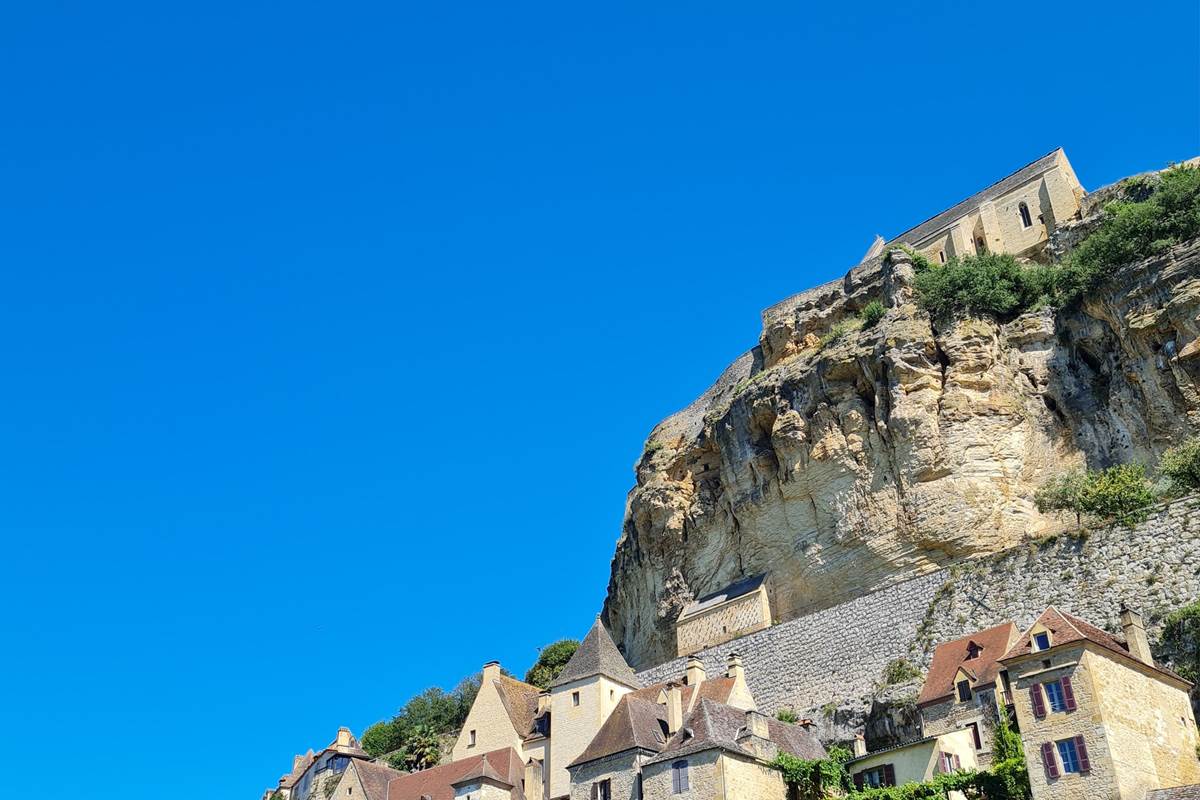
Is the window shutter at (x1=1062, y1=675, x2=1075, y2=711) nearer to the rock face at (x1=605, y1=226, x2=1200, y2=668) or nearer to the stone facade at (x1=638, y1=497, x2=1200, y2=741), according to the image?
the stone facade at (x1=638, y1=497, x2=1200, y2=741)

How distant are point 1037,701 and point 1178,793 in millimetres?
3272

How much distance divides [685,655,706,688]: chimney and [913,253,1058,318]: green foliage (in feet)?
50.5

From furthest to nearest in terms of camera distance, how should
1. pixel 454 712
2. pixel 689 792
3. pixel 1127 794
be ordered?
pixel 454 712 < pixel 689 792 < pixel 1127 794

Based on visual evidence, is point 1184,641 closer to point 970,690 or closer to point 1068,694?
point 1068,694

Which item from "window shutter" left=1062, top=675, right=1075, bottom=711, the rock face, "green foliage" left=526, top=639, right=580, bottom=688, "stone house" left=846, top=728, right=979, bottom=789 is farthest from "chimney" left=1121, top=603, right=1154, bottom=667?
"green foliage" left=526, top=639, right=580, bottom=688

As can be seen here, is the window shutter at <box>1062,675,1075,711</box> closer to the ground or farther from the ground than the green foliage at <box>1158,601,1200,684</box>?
closer to the ground

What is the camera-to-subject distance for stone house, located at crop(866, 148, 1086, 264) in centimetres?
5034

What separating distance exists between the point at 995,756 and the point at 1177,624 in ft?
19.1

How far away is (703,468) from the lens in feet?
168

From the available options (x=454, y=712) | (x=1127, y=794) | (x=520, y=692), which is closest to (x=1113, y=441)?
(x=1127, y=794)

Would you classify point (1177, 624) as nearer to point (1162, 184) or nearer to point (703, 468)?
point (1162, 184)

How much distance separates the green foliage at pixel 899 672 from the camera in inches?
1363

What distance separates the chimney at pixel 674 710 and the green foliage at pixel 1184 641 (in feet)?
41.4

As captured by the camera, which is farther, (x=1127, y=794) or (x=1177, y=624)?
(x=1177, y=624)
